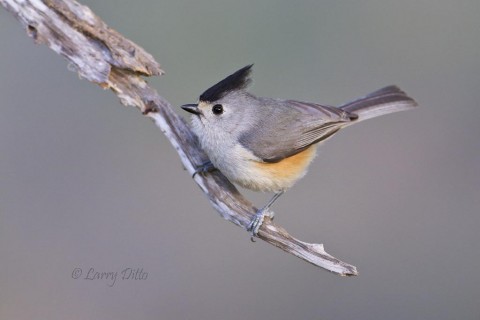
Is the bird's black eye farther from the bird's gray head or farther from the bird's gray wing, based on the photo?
the bird's gray wing

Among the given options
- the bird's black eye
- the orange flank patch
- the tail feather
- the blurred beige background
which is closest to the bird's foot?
the orange flank patch

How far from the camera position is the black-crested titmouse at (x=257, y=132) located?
14.9 ft

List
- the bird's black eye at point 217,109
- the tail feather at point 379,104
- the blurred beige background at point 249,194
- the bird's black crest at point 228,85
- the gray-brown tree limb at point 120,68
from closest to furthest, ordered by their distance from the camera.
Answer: the gray-brown tree limb at point 120,68, the bird's black crest at point 228,85, the bird's black eye at point 217,109, the tail feather at point 379,104, the blurred beige background at point 249,194

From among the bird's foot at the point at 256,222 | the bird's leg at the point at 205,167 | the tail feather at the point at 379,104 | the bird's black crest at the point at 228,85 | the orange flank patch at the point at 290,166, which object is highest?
the tail feather at the point at 379,104

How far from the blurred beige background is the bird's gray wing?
1891mm

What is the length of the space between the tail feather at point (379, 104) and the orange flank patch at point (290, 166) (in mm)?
530

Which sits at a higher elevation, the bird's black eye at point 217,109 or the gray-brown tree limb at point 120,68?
the bird's black eye at point 217,109

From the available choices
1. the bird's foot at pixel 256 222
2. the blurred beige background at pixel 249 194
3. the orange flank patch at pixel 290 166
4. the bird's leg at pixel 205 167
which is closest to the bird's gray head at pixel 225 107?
the bird's leg at pixel 205 167

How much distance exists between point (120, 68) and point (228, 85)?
791 millimetres

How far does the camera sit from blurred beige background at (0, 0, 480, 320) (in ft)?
20.8

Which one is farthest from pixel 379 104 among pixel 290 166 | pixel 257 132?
pixel 257 132

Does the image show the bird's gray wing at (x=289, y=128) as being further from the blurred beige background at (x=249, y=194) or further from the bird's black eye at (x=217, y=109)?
the blurred beige background at (x=249, y=194)

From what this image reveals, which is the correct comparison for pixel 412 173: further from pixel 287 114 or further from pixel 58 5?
pixel 58 5

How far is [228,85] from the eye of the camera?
14.9ft
